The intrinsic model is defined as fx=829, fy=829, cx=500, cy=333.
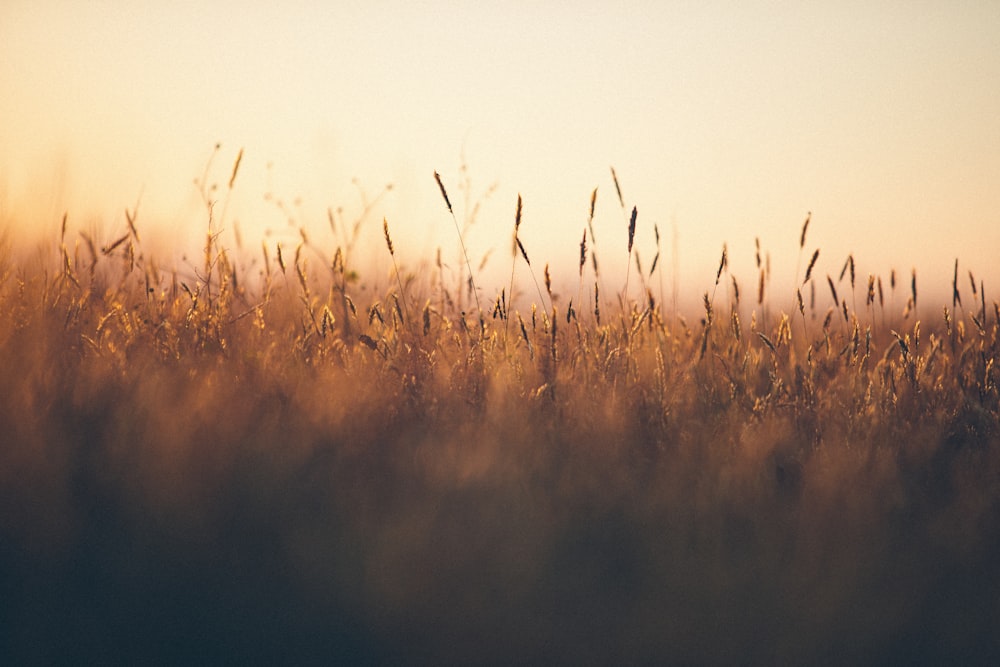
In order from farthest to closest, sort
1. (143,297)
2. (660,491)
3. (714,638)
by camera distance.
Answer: (143,297)
(660,491)
(714,638)

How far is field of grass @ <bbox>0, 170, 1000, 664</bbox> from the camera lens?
127 cm

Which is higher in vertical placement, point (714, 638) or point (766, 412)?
point (766, 412)

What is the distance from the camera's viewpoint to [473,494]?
5.04 ft

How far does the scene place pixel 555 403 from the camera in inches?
75.7

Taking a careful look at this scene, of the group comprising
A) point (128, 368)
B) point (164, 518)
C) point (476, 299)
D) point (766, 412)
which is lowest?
point (164, 518)

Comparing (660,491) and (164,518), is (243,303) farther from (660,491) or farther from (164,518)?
(660,491)

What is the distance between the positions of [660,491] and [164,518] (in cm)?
90

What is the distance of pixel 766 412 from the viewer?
1986 millimetres

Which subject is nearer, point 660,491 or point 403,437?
point 660,491

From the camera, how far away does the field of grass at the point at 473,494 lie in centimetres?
127

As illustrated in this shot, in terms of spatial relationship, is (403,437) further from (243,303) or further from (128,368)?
(243,303)

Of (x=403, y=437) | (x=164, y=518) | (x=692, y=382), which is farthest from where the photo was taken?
(x=692, y=382)

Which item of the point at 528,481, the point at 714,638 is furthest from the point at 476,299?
the point at 714,638

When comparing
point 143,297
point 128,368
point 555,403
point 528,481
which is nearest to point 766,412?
point 555,403
